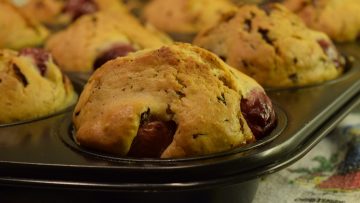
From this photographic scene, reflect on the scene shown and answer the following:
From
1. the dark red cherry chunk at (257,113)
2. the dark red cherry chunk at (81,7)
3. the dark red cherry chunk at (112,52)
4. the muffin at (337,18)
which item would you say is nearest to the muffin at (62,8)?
the dark red cherry chunk at (81,7)

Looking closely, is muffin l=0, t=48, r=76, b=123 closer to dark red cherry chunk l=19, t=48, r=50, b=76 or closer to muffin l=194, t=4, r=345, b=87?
dark red cherry chunk l=19, t=48, r=50, b=76

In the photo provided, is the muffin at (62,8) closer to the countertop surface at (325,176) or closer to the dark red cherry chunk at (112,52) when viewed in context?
the dark red cherry chunk at (112,52)

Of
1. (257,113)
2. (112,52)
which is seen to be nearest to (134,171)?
(257,113)

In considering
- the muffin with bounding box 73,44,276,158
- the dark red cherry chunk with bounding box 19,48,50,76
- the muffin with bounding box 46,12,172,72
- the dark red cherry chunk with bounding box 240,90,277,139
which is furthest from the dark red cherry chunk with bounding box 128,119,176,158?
the muffin with bounding box 46,12,172,72

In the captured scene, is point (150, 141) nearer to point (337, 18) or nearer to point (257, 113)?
point (257, 113)

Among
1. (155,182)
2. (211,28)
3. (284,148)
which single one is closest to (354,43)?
(211,28)

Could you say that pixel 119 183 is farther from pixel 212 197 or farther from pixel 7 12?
pixel 7 12
